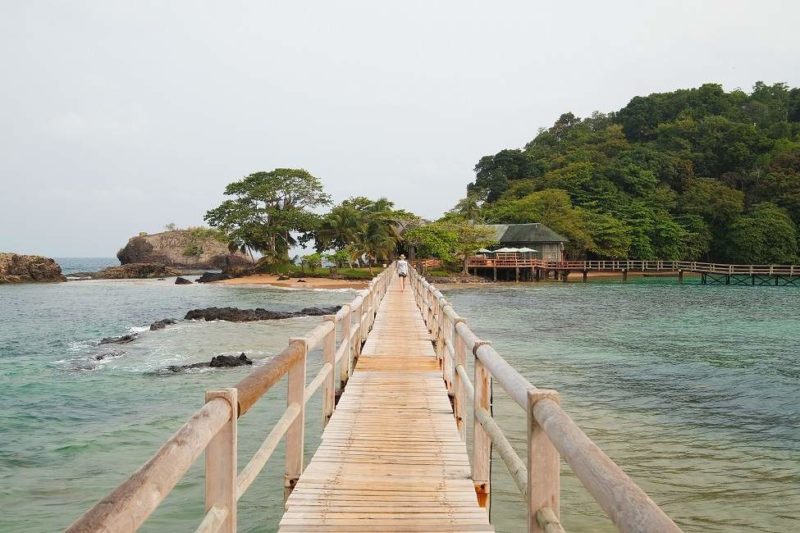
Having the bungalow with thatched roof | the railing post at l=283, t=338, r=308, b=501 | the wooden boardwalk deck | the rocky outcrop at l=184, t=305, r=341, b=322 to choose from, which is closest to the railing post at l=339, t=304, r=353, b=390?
the wooden boardwalk deck

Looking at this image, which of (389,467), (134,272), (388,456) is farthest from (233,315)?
(134,272)

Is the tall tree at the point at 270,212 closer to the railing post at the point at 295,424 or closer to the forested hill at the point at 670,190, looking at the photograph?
the forested hill at the point at 670,190

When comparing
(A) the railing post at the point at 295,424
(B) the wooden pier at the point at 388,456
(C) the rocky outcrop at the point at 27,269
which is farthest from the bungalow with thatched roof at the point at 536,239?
(A) the railing post at the point at 295,424

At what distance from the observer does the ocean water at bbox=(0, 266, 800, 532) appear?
6473mm

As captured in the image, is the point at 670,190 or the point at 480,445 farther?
the point at 670,190

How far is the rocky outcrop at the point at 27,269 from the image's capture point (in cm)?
5610

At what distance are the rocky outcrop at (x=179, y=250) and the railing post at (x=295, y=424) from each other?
8093 cm

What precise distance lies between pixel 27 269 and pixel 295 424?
63590mm

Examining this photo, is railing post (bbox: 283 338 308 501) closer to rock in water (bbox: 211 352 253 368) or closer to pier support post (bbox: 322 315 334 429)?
pier support post (bbox: 322 315 334 429)

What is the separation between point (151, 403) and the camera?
1094 centimetres

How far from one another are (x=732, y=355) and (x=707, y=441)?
9091mm

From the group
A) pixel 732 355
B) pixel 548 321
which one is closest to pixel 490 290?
pixel 548 321

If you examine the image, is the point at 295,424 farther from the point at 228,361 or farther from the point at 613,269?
the point at 613,269

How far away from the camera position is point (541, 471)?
2371 mm
